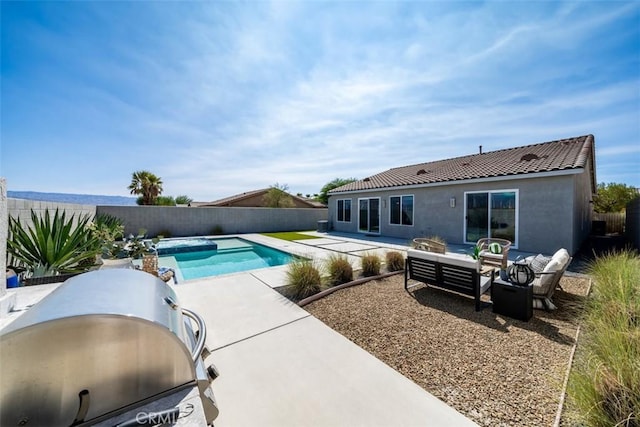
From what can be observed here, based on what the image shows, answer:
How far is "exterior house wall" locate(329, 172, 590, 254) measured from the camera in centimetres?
857

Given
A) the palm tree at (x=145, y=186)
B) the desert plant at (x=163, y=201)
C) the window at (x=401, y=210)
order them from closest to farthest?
the window at (x=401, y=210), the palm tree at (x=145, y=186), the desert plant at (x=163, y=201)

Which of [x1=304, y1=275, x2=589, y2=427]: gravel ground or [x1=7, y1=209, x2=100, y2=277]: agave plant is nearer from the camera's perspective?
[x1=304, y1=275, x2=589, y2=427]: gravel ground

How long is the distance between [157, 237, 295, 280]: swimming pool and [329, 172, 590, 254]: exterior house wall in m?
7.42

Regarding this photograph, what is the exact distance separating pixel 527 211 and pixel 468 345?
8533mm

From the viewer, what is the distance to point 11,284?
12.2ft

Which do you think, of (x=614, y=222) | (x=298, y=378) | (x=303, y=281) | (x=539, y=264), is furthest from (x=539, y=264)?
(x=614, y=222)

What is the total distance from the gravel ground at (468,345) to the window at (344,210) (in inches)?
501

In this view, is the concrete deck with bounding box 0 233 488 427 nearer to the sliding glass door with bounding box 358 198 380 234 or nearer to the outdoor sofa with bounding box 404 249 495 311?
the outdoor sofa with bounding box 404 249 495 311

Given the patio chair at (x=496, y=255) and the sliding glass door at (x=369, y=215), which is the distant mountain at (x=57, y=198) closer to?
the patio chair at (x=496, y=255)

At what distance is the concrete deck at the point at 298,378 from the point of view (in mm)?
2189

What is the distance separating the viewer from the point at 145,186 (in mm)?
21625

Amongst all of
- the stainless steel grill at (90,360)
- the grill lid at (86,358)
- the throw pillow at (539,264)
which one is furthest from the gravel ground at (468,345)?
the grill lid at (86,358)

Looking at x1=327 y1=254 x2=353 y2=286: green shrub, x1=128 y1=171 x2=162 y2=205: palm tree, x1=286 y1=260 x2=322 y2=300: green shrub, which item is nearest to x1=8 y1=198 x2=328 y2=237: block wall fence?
x1=128 y1=171 x2=162 y2=205: palm tree

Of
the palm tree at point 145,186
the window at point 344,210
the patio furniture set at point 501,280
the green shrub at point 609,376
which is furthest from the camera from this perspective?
the palm tree at point 145,186
